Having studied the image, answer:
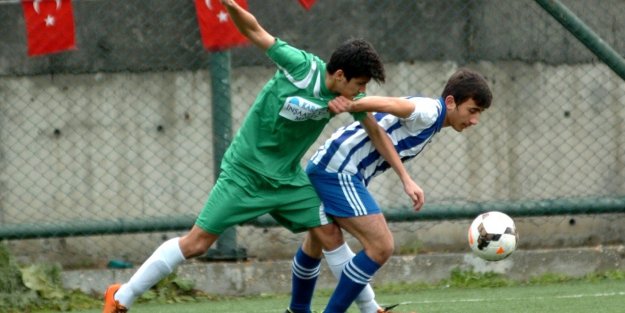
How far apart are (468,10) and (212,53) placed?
191 cm

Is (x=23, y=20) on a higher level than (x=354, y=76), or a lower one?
higher

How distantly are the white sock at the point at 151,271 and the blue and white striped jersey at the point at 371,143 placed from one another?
36.4 inches

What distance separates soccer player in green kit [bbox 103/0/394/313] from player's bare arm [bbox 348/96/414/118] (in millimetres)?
79

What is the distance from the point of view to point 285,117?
20.9ft

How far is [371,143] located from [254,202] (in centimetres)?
72

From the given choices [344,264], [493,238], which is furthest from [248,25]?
[493,238]

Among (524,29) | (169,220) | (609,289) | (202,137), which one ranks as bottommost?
(609,289)

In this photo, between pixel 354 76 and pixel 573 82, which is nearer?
pixel 354 76

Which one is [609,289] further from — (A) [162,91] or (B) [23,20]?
(B) [23,20]

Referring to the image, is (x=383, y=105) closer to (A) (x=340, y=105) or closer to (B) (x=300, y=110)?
(A) (x=340, y=105)

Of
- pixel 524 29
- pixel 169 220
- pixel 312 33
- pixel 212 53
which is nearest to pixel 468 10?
pixel 524 29

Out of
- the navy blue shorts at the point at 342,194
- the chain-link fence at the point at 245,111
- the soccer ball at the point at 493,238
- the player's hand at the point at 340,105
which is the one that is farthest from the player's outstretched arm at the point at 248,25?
the chain-link fence at the point at 245,111

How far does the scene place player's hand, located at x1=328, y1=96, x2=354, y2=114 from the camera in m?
6.21

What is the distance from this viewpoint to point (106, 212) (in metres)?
9.04
